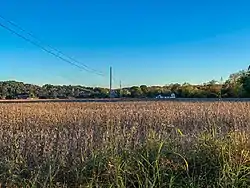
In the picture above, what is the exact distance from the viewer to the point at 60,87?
7975 cm

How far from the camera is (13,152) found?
19.5ft

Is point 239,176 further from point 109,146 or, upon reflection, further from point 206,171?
point 109,146

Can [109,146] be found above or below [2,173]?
above

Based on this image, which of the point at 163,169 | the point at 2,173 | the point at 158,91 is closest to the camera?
the point at 163,169

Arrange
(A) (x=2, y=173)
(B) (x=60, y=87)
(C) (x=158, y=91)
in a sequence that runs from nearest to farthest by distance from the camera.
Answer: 1. (A) (x=2, y=173)
2. (B) (x=60, y=87)
3. (C) (x=158, y=91)

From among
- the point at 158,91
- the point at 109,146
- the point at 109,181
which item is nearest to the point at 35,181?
the point at 109,181

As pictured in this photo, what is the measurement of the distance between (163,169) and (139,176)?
359 mm

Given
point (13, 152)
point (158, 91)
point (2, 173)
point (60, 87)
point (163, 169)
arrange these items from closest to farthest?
1. point (163, 169)
2. point (2, 173)
3. point (13, 152)
4. point (60, 87)
5. point (158, 91)

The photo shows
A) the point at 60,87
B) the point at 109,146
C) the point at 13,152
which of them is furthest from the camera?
the point at 60,87

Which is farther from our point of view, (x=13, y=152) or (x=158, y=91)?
Answer: (x=158, y=91)

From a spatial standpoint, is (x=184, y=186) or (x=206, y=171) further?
(x=206, y=171)

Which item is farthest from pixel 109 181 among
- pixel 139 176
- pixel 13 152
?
pixel 13 152

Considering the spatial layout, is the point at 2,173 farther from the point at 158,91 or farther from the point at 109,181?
the point at 158,91

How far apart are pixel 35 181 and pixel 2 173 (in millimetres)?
827
